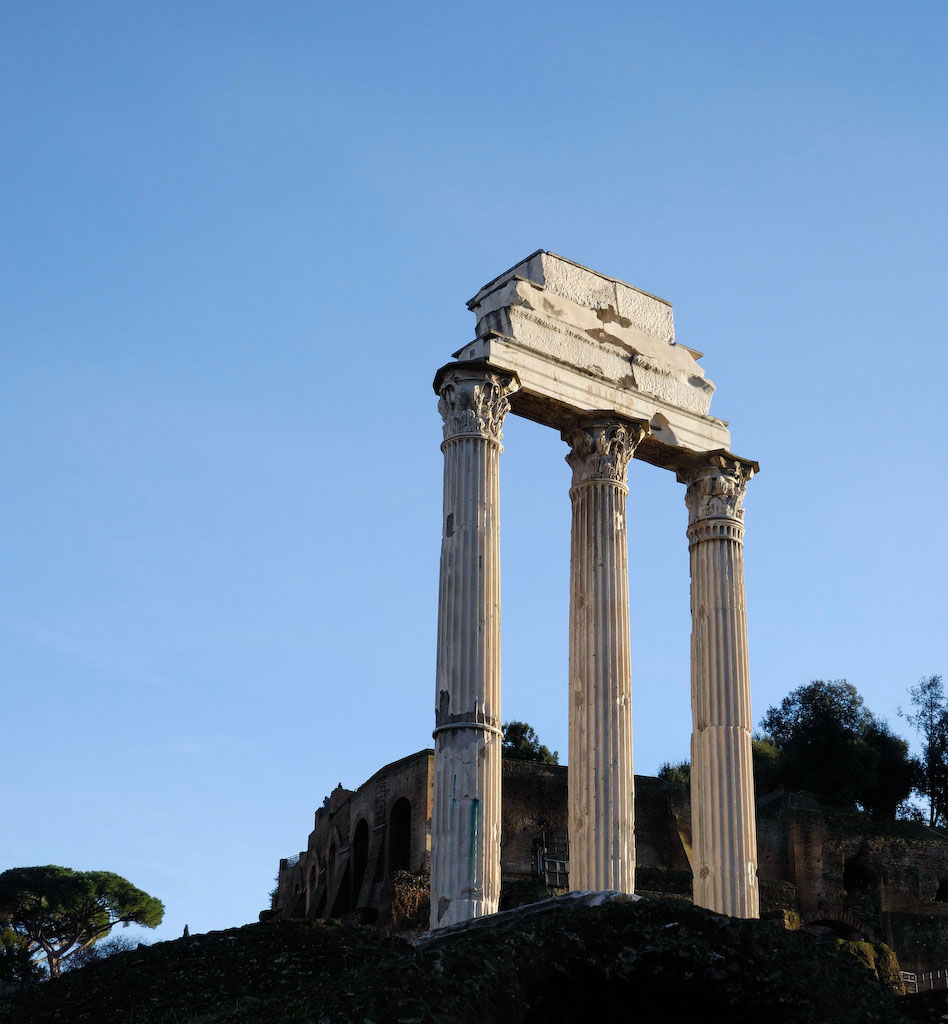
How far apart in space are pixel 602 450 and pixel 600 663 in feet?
8.62

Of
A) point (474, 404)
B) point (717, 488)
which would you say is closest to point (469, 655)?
point (474, 404)

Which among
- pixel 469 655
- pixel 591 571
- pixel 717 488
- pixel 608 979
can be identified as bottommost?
pixel 608 979

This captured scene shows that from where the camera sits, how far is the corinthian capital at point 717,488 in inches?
769

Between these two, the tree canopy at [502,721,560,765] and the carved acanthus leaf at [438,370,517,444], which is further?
the tree canopy at [502,721,560,765]

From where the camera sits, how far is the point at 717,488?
1956cm

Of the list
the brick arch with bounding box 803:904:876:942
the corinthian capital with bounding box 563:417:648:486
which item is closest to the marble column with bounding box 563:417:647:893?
the corinthian capital with bounding box 563:417:648:486

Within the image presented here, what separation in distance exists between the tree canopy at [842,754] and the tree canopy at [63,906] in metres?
23.6

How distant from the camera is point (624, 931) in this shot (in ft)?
32.1

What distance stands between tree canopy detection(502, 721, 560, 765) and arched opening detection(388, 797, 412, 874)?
9171 mm

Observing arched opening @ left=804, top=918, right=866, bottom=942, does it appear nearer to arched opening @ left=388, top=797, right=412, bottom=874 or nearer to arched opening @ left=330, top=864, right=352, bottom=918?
arched opening @ left=388, top=797, right=412, bottom=874

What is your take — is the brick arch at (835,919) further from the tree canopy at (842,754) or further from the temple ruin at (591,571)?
the temple ruin at (591,571)

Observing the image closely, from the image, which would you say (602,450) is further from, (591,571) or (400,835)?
(400,835)

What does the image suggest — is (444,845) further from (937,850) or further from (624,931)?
(937,850)

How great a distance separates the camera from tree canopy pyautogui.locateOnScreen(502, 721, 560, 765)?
166ft
